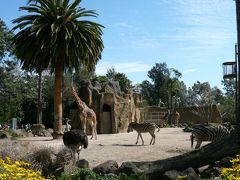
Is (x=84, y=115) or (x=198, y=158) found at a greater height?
(x=84, y=115)

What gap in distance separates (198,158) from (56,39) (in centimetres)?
1555

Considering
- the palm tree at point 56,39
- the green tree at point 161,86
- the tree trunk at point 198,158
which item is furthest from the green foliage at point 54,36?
the green tree at point 161,86

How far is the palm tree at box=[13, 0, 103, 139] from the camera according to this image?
81.9ft

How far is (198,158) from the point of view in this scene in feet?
35.3

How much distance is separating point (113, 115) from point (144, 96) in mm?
47740

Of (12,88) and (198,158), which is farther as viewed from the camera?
(12,88)

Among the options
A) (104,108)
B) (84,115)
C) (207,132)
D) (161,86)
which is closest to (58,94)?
(84,115)

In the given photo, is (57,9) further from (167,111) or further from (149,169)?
(167,111)

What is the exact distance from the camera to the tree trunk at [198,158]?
412 inches

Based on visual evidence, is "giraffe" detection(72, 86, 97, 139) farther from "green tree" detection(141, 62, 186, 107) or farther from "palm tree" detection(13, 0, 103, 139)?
"green tree" detection(141, 62, 186, 107)

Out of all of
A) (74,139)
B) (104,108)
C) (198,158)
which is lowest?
(198,158)

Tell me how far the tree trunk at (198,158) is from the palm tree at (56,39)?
48.7 feet

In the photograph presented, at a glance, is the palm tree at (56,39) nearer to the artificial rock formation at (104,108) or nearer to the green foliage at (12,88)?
the artificial rock formation at (104,108)

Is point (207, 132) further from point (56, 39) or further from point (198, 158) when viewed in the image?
point (56, 39)
